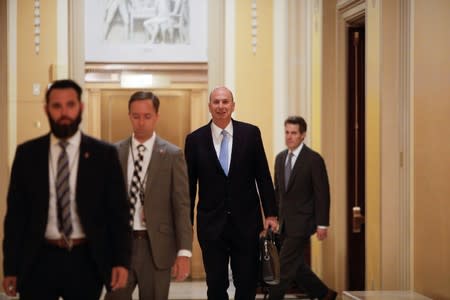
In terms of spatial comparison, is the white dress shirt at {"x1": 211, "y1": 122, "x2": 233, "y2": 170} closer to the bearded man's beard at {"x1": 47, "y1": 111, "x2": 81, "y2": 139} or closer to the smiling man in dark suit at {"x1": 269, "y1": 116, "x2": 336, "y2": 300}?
the smiling man in dark suit at {"x1": 269, "y1": 116, "x2": 336, "y2": 300}

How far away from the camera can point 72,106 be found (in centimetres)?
407

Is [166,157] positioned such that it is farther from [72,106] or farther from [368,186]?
[368,186]

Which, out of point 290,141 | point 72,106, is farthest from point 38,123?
point 72,106

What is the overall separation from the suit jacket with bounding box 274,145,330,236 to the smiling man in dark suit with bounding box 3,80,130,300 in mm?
4278

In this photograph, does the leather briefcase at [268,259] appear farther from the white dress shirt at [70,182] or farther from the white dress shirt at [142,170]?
the white dress shirt at [70,182]

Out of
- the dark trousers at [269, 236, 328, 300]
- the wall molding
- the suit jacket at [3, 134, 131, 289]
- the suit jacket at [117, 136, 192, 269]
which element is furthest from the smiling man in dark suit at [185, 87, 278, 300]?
the dark trousers at [269, 236, 328, 300]

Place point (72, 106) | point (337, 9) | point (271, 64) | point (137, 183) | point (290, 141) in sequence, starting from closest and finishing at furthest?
1. point (72, 106)
2. point (137, 183)
3. point (290, 141)
4. point (337, 9)
5. point (271, 64)

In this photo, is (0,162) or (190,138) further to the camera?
(0,162)

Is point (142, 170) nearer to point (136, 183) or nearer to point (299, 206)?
point (136, 183)

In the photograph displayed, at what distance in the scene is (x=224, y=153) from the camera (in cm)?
625

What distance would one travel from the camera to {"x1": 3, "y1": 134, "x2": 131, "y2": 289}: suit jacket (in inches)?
157

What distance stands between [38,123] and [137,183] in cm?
528

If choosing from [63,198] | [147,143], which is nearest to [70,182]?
[63,198]

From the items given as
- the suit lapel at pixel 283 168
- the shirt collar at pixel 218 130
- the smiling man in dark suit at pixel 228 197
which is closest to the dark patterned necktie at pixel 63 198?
the smiling man in dark suit at pixel 228 197
